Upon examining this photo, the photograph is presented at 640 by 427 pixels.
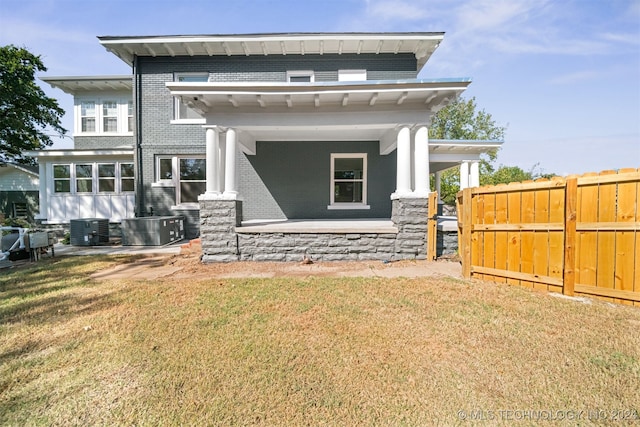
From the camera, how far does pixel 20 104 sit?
16.4 meters

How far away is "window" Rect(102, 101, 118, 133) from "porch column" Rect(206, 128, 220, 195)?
8408 mm

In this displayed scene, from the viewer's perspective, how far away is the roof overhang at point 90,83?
11.1 metres

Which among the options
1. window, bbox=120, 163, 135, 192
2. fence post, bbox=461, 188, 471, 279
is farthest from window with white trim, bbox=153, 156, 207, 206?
fence post, bbox=461, 188, 471, 279

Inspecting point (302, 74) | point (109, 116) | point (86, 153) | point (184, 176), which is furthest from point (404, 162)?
point (109, 116)

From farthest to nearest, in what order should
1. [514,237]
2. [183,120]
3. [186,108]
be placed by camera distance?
[186,108]
[183,120]
[514,237]

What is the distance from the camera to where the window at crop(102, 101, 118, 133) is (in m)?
12.0

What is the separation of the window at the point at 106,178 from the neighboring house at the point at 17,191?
23.9 ft

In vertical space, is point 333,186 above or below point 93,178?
below

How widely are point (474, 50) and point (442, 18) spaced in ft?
13.2

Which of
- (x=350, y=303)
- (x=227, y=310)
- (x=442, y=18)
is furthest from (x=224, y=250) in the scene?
(x=442, y=18)

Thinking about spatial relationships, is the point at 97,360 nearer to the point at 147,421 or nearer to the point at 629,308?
the point at 147,421

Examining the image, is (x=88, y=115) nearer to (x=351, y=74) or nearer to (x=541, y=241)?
(x=351, y=74)

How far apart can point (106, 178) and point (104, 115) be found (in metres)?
2.97

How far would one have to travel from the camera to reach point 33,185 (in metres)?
15.1
